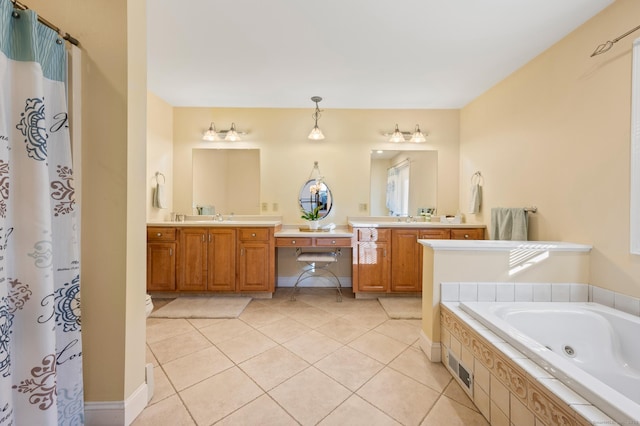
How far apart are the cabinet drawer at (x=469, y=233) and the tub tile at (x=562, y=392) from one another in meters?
2.22

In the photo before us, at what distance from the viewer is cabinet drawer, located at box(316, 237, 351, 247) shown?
3049mm

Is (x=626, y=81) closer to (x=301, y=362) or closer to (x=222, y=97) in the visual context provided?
(x=301, y=362)

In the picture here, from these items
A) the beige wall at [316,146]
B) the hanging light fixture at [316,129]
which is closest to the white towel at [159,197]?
the beige wall at [316,146]

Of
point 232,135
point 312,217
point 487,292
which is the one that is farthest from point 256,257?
point 487,292

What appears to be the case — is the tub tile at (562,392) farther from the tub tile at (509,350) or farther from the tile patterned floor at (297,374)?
the tile patterned floor at (297,374)

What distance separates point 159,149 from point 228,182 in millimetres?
914

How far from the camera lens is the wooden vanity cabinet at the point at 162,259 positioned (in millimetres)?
2975

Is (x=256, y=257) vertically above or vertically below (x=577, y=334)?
above

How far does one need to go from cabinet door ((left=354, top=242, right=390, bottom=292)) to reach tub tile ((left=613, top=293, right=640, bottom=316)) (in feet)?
5.90

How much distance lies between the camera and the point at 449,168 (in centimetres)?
362

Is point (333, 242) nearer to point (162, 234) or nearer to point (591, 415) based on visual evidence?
point (162, 234)

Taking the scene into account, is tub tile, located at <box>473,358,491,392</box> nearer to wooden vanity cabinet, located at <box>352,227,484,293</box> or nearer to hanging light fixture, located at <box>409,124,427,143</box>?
wooden vanity cabinet, located at <box>352,227,484,293</box>

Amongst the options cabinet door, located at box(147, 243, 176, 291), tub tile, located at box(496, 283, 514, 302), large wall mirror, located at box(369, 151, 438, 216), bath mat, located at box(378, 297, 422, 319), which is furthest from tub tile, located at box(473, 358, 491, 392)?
cabinet door, located at box(147, 243, 176, 291)

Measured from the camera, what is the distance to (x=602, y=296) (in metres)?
1.69
